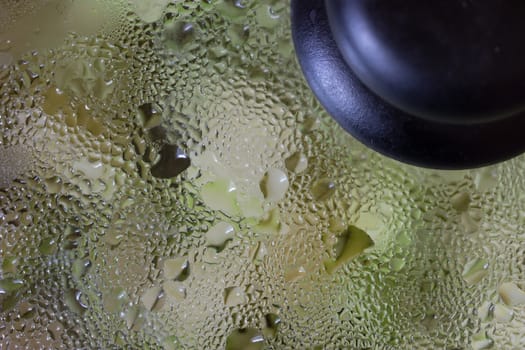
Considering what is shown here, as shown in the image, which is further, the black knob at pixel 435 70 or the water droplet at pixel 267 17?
the water droplet at pixel 267 17

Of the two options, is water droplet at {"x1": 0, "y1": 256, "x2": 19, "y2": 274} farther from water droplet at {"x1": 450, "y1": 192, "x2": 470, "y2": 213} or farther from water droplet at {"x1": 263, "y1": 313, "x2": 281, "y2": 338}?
water droplet at {"x1": 450, "y1": 192, "x2": 470, "y2": 213}

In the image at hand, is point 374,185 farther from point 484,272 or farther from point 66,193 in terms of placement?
point 66,193

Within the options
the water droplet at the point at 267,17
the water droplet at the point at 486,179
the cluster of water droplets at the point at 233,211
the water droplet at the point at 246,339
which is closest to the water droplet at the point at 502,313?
the cluster of water droplets at the point at 233,211

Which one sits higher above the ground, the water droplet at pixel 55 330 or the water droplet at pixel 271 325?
the water droplet at pixel 55 330

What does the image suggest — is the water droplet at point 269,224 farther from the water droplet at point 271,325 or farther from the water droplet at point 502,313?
the water droplet at point 502,313

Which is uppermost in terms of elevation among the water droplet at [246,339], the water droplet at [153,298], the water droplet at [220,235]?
the water droplet at [220,235]

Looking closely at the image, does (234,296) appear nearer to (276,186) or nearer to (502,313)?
(276,186)

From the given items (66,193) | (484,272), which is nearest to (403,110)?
(484,272)
